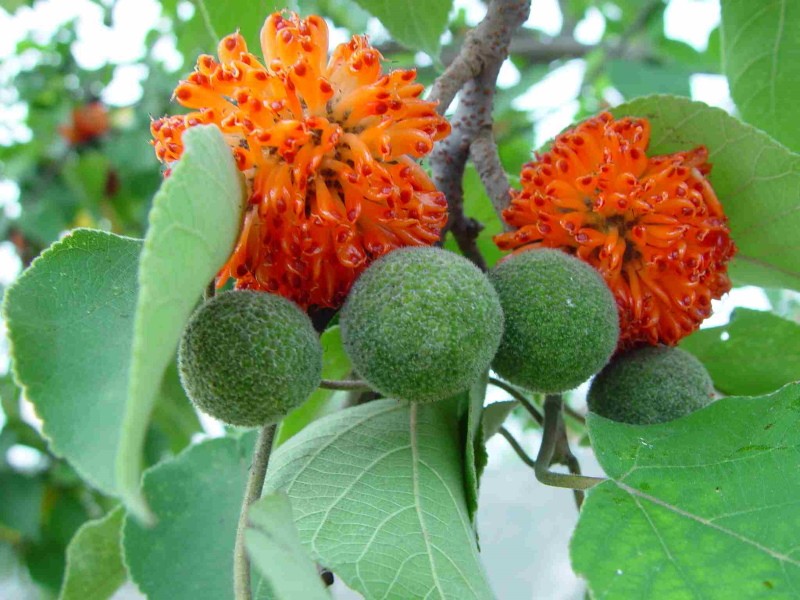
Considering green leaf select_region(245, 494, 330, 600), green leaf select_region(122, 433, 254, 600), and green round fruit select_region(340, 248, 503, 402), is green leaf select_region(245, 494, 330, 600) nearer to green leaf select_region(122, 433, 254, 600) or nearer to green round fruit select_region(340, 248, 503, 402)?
green round fruit select_region(340, 248, 503, 402)

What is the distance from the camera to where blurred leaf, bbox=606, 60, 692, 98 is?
392 centimetres

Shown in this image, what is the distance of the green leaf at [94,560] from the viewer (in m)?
2.14

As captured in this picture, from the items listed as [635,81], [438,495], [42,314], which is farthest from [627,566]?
[635,81]

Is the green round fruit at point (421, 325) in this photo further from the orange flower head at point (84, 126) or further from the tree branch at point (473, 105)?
the orange flower head at point (84, 126)

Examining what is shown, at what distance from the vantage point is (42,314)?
1.13 metres

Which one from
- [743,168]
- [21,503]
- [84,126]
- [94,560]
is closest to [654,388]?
[743,168]

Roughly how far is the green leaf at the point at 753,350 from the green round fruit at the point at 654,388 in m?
0.39

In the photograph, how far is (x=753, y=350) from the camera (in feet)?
6.38

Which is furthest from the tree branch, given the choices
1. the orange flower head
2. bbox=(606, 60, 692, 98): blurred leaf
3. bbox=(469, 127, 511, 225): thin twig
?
the orange flower head

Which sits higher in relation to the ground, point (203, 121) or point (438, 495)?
point (203, 121)

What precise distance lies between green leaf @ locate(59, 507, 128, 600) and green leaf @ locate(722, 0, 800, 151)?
6.30ft

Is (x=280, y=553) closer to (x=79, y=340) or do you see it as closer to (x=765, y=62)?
(x=79, y=340)

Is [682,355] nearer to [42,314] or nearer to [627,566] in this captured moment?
[627,566]

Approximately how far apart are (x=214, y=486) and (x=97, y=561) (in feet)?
1.63
